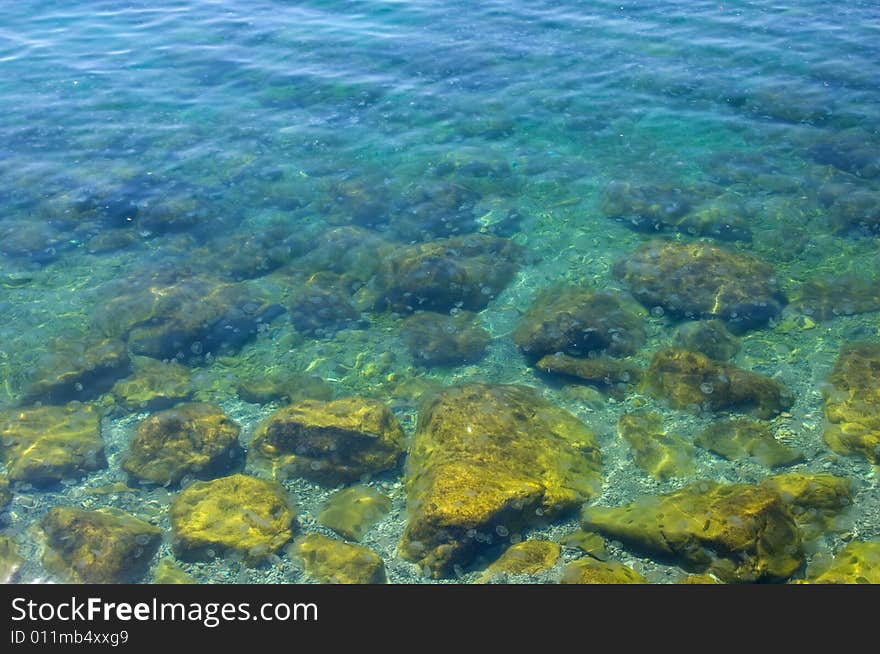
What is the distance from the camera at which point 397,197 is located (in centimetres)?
1678

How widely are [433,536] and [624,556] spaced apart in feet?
7.90

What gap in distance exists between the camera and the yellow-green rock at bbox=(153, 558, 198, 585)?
873cm

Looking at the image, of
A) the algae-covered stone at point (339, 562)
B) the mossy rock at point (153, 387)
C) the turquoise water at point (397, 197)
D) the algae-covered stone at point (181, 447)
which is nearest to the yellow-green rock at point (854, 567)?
the turquoise water at point (397, 197)

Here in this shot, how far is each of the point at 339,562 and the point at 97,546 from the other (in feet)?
10.5

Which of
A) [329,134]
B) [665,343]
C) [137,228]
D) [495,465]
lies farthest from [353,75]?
[495,465]

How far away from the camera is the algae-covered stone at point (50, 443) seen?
1027 centimetres

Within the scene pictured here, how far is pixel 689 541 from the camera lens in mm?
8094

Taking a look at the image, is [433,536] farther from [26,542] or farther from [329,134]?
[329,134]

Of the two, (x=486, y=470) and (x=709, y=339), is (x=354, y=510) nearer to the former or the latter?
(x=486, y=470)

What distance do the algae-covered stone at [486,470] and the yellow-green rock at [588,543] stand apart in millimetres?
409

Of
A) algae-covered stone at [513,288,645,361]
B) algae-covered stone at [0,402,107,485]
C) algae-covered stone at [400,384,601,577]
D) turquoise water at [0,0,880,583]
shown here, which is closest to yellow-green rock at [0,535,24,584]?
turquoise water at [0,0,880,583]

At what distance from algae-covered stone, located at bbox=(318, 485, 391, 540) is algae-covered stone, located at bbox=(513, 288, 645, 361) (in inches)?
160

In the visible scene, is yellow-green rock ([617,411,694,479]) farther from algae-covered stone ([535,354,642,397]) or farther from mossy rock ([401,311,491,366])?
mossy rock ([401,311,491,366])

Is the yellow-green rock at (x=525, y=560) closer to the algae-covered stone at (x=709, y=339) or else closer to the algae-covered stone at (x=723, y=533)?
the algae-covered stone at (x=723, y=533)
